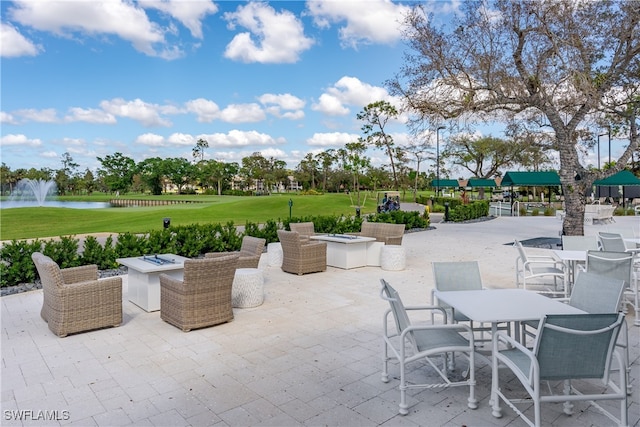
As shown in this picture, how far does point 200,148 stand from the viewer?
250ft

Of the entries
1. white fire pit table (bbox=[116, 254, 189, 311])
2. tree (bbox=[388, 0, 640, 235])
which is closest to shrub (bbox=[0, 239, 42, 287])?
white fire pit table (bbox=[116, 254, 189, 311])

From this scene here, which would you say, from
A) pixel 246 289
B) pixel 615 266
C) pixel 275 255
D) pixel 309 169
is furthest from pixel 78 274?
pixel 309 169

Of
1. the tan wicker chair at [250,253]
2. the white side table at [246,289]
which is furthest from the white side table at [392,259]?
the white side table at [246,289]

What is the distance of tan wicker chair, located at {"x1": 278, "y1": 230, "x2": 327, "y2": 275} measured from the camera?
296 inches

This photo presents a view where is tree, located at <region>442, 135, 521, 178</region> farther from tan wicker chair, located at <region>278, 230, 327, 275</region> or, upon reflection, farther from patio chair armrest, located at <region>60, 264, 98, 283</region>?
patio chair armrest, located at <region>60, 264, 98, 283</region>

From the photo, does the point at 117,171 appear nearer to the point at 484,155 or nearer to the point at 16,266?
the point at 484,155

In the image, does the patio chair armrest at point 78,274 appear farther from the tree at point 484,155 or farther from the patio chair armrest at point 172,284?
the tree at point 484,155

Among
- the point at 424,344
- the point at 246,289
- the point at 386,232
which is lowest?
the point at 246,289

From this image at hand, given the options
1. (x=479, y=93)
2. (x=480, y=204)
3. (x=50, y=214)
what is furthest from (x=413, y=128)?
(x=50, y=214)

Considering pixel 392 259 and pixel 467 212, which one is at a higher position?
pixel 467 212

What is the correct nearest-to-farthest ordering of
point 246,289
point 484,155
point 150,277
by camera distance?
1. point 150,277
2. point 246,289
3. point 484,155

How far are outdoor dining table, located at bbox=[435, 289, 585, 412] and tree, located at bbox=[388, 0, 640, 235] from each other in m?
7.87

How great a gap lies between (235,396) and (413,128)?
394 inches

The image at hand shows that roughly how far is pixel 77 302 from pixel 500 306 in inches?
168
